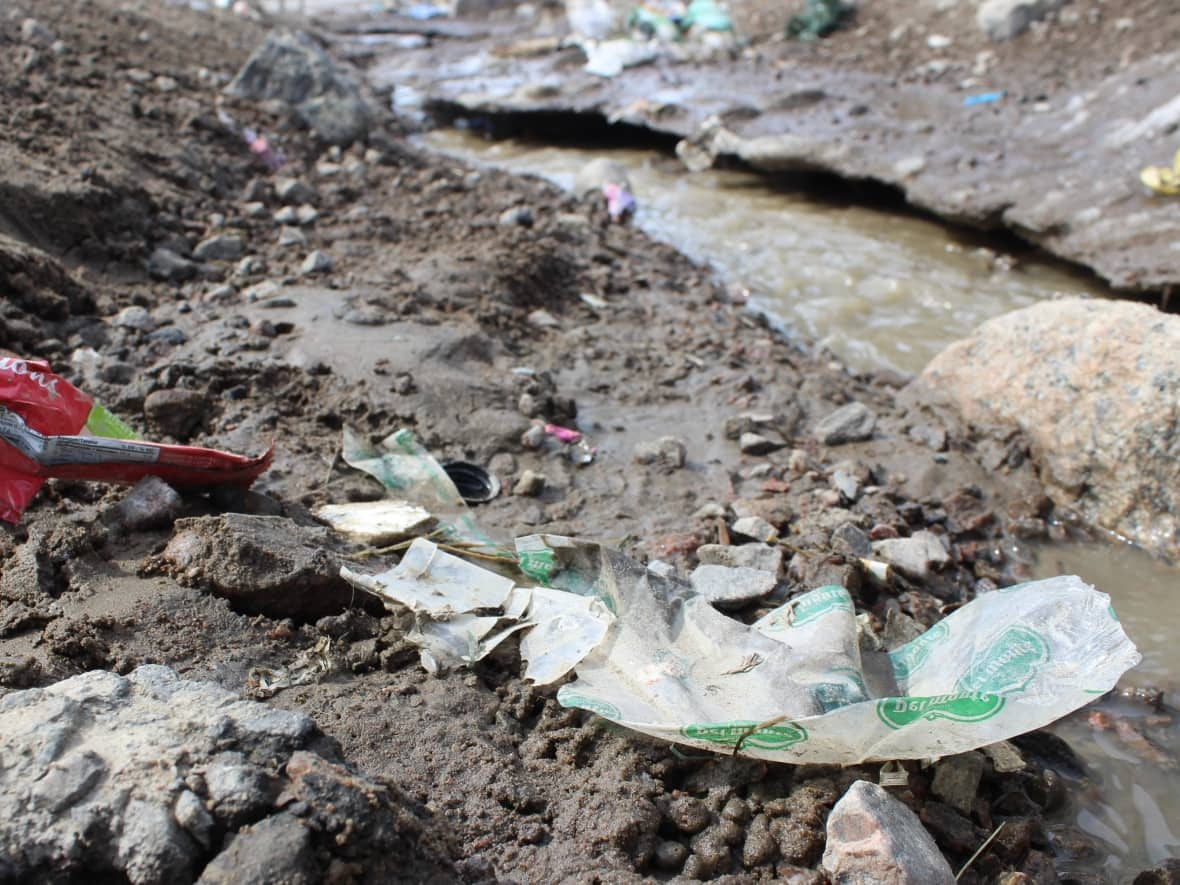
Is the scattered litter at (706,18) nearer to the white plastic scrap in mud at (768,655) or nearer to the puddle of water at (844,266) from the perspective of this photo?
the puddle of water at (844,266)

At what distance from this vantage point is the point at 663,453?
365 centimetres

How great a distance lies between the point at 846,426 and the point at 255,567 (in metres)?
2.46

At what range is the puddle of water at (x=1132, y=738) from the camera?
7.52ft

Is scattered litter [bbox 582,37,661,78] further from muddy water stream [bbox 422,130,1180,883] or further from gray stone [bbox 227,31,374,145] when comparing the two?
gray stone [bbox 227,31,374,145]

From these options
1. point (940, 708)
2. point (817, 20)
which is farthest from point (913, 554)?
point (817, 20)

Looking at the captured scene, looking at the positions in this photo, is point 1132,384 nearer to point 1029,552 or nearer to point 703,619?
point 1029,552

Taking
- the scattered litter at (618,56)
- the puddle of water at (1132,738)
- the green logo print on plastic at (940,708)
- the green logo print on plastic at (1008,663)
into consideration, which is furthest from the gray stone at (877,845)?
the scattered litter at (618,56)

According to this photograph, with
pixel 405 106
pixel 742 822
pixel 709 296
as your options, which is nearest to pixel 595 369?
pixel 709 296

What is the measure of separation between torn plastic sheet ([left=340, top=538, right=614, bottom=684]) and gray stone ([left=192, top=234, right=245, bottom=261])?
9.22 feet

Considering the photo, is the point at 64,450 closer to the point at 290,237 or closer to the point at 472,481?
the point at 472,481

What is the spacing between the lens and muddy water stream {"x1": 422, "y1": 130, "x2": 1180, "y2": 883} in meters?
2.41

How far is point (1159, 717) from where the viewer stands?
2.68 meters

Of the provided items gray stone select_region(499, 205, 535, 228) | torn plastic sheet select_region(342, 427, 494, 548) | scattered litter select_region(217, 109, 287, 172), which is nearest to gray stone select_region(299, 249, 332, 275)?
gray stone select_region(499, 205, 535, 228)

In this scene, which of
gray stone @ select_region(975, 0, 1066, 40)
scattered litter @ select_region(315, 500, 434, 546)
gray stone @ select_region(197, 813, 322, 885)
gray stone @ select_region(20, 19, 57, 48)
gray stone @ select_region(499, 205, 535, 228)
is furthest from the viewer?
gray stone @ select_region(975, 0, 1066, 40)
